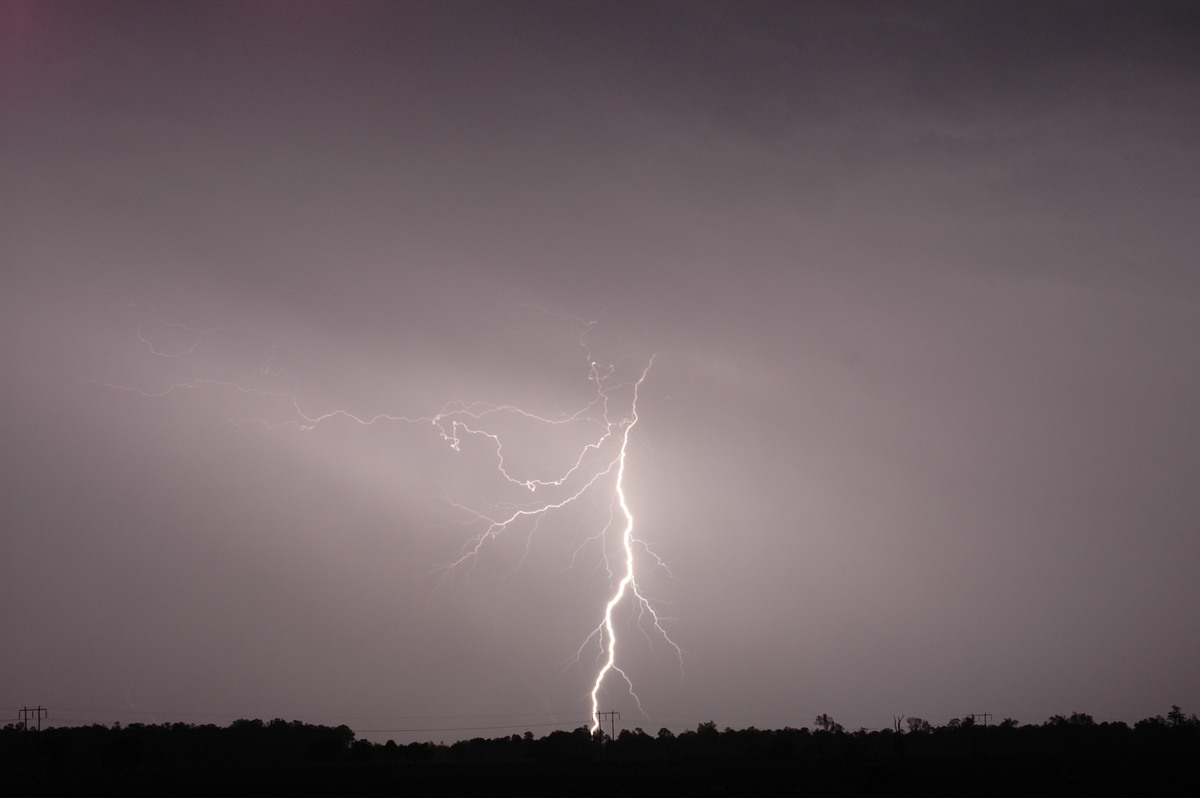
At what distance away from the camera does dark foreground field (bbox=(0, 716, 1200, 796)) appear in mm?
33406

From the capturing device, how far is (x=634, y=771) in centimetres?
4394

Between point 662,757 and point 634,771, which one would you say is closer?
point 634,771

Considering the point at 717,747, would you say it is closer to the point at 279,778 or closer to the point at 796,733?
the point at 796,733

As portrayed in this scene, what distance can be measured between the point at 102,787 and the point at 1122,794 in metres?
35.0

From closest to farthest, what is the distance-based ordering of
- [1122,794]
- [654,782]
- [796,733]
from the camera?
[1122,794] → [654,782] → [796,733]

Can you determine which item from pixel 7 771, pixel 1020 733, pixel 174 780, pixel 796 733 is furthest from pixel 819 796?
pixel 796 733

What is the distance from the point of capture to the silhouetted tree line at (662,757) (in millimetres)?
37188

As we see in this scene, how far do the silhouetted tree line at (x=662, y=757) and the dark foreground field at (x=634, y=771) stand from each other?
108 mm

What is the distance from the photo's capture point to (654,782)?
36.8m

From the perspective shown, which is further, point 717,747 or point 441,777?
point 717,747

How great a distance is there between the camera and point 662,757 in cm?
7556

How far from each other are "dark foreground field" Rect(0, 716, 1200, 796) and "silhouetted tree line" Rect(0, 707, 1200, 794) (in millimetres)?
108

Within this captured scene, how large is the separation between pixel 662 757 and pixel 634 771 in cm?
3359

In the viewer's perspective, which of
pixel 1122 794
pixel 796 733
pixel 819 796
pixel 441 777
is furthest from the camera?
pixel 796 733
